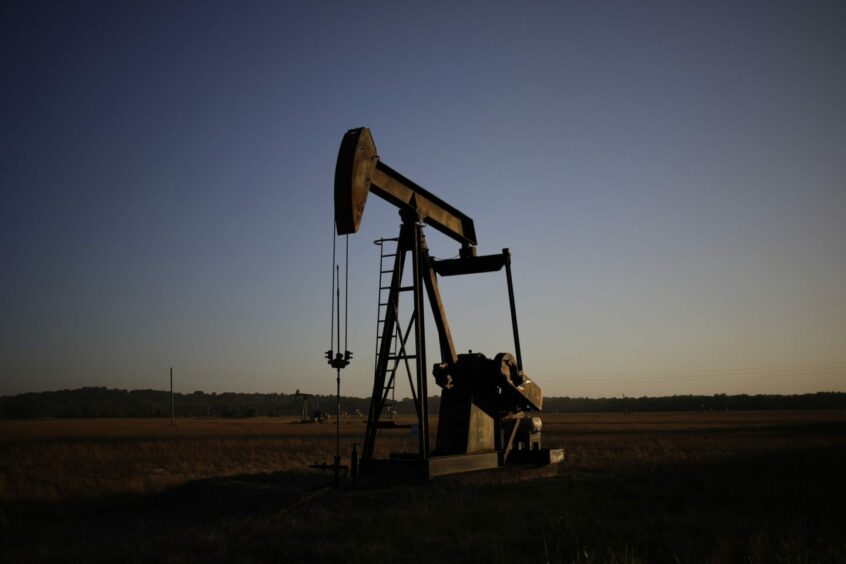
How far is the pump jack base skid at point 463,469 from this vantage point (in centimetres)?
905

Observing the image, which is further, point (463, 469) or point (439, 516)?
point (463, 469)

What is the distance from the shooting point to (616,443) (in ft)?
83.8

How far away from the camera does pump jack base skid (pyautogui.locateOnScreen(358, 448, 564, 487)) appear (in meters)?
9.05

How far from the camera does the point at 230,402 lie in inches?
6826

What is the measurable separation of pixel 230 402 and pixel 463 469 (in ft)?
571

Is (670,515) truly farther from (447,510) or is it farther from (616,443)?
(616,443)

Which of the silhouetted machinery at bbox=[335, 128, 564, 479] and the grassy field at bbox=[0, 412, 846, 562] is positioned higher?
the silhouetted machinery at bbox=[335, 128, 564, 479]

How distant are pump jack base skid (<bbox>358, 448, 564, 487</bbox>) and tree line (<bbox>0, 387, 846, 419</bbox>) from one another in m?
83.4

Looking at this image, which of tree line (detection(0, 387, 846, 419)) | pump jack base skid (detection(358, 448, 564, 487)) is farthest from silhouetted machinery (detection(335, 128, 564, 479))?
tree line (detection(0, 387, 846, 419))

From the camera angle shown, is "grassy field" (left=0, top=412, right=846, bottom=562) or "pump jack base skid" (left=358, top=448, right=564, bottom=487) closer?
"grassy field" (left=0, top=412, right=846, bottom=562)

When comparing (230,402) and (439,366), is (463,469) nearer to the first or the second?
(439,366)

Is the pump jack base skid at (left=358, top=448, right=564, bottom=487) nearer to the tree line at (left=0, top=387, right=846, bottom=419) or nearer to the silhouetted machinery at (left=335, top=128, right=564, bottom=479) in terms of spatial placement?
the silhouetted machinery at (left=335, top=128, right=564, bottom=479)

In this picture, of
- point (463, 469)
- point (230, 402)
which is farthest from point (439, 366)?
point (230, 402)

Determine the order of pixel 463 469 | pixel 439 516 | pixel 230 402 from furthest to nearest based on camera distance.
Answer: pixel 230 402 → pixel 463 469 → pixel 439 516
